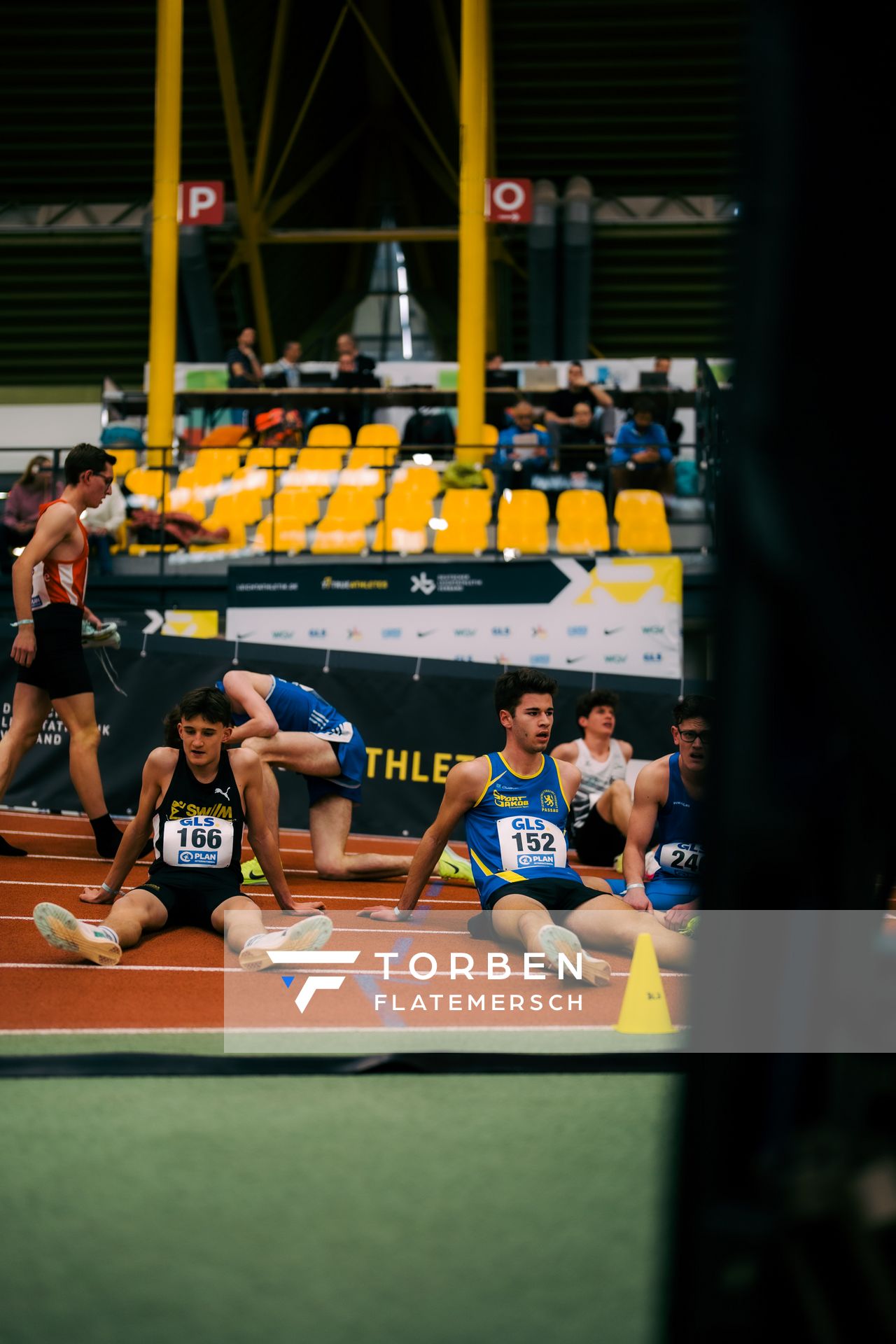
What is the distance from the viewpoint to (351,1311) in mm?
1749

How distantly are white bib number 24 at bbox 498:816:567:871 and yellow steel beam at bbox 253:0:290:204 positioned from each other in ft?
57.6

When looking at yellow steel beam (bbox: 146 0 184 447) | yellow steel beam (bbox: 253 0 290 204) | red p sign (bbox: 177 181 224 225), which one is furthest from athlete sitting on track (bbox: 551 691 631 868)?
yellow steel beam (bbox: 253 0 290 204)

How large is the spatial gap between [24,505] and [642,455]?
642cm

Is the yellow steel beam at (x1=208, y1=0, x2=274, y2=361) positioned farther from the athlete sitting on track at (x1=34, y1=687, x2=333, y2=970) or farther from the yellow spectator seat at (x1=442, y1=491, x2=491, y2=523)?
the athlete sitting on track at (x1=34, y1=687, x2=333, y2=970)

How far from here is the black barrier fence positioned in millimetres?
10297

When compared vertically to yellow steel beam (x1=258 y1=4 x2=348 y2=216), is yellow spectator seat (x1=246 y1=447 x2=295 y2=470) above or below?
below

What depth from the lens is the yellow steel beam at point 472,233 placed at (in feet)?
49.6

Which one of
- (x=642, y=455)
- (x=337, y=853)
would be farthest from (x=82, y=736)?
(x=642, y=455)

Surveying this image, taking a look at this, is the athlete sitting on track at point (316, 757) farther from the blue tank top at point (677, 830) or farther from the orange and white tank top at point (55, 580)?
the blue tank top at point (677, 830)

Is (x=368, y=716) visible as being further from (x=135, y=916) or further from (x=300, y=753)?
(x=135, y=916)

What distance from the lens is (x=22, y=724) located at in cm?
661

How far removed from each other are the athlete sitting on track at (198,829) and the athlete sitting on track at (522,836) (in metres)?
0.61

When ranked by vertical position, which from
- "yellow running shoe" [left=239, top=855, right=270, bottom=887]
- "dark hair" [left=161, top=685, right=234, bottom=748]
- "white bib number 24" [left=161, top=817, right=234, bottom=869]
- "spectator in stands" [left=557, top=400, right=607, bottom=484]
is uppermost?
"spectator in stands" [left=557, top=400, right=607, bottom=484]

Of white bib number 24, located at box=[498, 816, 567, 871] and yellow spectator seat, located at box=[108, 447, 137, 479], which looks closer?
white bib number 24, located at box=[498, 816, 567, 871]
